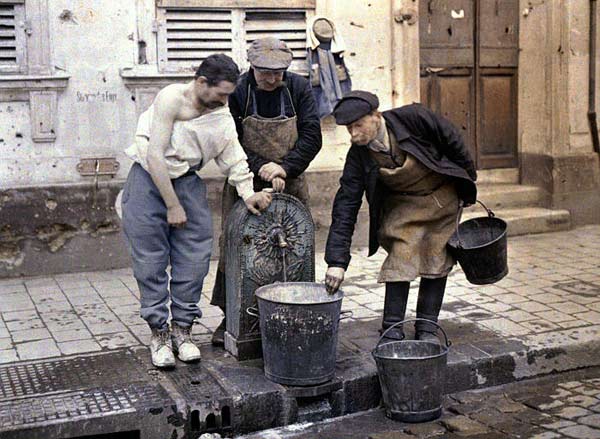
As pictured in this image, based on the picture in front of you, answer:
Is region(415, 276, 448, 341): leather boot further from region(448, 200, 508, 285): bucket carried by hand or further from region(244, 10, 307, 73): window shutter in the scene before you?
region(244, 10, 307, 73): window shutter

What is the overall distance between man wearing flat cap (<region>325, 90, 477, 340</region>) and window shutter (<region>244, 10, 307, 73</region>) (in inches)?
134

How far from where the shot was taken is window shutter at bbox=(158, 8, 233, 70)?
340 inches

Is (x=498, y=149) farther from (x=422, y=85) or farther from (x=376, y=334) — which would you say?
(x=376, y=334)

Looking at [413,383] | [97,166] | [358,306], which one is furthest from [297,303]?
[97,166]

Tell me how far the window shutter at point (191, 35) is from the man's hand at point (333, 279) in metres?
3.83

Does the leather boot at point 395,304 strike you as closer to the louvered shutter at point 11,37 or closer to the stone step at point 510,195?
the louvered shutter at point 11,37

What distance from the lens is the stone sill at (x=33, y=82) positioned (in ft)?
26.7

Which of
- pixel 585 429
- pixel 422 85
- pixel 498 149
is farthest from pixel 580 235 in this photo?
pixel 585 429

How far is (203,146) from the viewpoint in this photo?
5.56 metres

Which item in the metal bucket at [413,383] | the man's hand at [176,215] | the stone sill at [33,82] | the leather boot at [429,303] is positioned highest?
the stone sill at [33,82]

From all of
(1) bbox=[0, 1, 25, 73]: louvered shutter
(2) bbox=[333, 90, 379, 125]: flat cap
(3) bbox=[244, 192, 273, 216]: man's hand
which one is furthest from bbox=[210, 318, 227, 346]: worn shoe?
(1) bbox=[0, 1, 25, 73]: louvered shutter

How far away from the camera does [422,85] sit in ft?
33.3

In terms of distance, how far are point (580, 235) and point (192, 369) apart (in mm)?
5759

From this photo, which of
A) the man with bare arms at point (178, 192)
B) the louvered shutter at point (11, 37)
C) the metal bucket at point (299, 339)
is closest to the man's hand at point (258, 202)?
the man with bare arms at point (178, 192)
